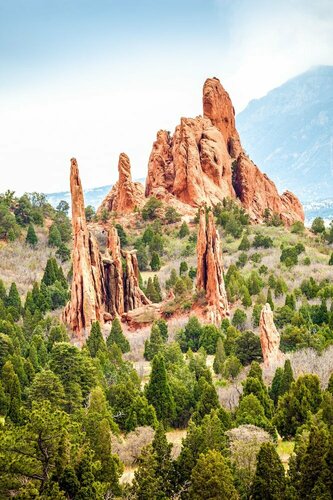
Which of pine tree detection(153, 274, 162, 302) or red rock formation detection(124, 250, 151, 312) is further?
pine tree detection(153, 274, 162, 302)

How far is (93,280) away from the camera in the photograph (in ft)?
229

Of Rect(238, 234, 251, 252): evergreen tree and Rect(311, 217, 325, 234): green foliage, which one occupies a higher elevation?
Rect(311, 217, 325, 234): green foliage

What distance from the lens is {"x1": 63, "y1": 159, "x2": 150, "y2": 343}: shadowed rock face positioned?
67500 mm

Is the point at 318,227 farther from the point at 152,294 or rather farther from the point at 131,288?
the point at 131,288

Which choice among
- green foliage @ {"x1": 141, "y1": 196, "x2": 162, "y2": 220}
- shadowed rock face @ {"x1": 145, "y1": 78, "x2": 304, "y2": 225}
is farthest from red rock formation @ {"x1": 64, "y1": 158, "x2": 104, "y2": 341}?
shadowed rock face @ {"x1": 145, "y1": 78, "x2": 304, "y2": 225}

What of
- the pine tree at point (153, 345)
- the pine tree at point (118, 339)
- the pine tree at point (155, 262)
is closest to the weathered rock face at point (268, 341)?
the pine tree at point (153, 345)

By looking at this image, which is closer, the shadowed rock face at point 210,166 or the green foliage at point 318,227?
the green foliage at point 318,227

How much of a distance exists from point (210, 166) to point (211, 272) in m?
45.6

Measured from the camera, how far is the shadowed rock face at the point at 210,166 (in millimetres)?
111938

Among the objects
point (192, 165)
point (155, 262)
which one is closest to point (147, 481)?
point (155, 262)

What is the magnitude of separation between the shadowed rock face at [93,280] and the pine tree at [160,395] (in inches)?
809

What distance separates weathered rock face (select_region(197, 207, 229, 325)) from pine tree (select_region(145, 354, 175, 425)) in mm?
24669

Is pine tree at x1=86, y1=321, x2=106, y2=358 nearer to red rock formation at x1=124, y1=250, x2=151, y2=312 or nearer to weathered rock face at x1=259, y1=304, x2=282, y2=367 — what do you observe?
weathered rock face at x1=259, y1=304, x2=282, y2=367

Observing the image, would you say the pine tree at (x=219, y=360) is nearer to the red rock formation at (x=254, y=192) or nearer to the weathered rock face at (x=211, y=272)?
the weathered rock face at (x=211, y=272)
